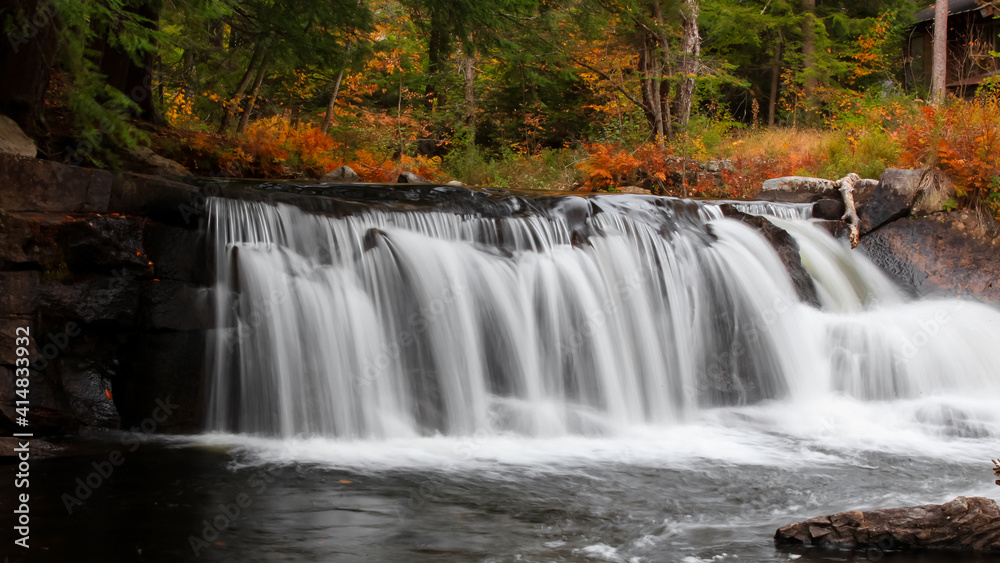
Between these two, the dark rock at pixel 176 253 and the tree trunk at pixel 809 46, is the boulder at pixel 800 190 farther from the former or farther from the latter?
the tree trunk at pixel 809 46

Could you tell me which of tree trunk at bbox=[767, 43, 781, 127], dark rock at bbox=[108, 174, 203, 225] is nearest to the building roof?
tree trunk at bbox=[767, 43, 781, 127]

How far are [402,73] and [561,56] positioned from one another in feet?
29.9

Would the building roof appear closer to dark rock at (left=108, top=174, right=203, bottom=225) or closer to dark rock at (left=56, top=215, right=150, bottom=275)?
dark rock at (left=108, top=174, right=203, bottom=225)

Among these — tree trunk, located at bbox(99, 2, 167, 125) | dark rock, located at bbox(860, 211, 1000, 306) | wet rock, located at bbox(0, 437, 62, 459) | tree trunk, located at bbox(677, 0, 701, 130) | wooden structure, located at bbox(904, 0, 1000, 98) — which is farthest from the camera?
wooden structure, located at bbox(904, 0, 1000, 98)

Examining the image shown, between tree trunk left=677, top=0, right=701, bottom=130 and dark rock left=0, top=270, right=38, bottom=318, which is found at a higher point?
tree trunk left=677, top=0, right=701, bottom=130

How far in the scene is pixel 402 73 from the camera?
24.8 m

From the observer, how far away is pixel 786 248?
1084cm

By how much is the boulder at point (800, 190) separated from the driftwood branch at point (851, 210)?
0.68ft

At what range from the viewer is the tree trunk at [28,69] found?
25.9 feet

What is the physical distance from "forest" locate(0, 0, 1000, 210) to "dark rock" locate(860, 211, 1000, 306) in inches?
21.1

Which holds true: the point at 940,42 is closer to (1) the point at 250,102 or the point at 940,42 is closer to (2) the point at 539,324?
(1) the point at 250,102

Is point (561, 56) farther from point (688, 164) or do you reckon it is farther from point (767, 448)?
point (767, 448)

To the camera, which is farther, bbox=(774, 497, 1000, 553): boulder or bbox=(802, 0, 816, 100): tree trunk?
bbox=(802, 0, 816, 100): tree trunk

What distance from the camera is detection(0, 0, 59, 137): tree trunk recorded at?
25.9ft
